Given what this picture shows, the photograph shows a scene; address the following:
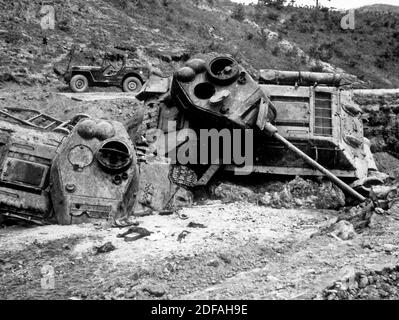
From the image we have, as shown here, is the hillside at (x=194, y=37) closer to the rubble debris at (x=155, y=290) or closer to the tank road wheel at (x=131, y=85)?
the tank road wheel at (x=131, y=85)

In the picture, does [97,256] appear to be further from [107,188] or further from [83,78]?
[83,78]

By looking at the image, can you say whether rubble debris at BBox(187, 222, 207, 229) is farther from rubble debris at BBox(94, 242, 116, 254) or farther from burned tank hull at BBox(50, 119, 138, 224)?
rubble debris at BBox(94, 242, 116, 254)

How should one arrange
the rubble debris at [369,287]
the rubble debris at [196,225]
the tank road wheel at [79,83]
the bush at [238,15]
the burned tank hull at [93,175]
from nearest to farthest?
the rubble debris at [369,287] → the rubble debris at [196,225] → the burned tank hull at [93,175] → the tank road wheel at [79,83] → the bush at [238,15]

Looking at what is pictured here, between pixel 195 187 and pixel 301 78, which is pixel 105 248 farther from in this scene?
pixel 301 78

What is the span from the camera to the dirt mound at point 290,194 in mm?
8070

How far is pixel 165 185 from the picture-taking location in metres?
8.02

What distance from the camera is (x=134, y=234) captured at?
5.89m

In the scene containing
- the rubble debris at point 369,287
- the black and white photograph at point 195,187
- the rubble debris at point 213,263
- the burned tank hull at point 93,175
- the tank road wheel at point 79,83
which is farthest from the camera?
the tank road wheel at point 79,83

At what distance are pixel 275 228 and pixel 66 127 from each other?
4201 millimetres

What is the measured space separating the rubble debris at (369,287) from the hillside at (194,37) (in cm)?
1355

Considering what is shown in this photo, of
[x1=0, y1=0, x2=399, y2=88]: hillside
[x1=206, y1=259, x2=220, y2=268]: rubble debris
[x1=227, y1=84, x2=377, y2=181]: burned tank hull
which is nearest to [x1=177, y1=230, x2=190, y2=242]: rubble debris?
[x1=206, y1=259, x2=220, y2=268]: rubble debris

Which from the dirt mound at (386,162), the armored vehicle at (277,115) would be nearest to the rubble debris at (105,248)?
the armored vehicle at (277,115)

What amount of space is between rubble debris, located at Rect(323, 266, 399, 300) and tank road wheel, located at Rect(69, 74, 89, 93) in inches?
491

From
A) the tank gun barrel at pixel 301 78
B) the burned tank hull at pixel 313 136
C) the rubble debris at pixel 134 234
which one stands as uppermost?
the tank gun barrel at pixel 301 78
